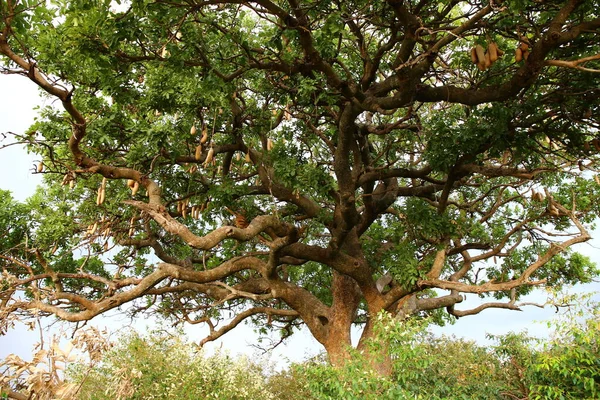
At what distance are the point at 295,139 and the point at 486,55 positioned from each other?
5.49 m

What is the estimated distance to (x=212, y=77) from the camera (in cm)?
804

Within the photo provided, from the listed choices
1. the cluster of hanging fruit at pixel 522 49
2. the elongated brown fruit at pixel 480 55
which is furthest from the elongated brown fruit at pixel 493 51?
the cluster of hanging fruit at pixel 522 49

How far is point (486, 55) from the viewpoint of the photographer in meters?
7.01

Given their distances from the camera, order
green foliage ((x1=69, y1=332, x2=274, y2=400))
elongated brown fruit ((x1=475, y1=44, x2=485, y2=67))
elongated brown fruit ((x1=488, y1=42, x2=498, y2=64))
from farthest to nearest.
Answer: green foliage ((x1=69, y1=332, x2=274, y2=400)) < elongated brown fruit ((x1=475, y1=44, x2=485, y2=67)) < elongated brown fruit ((x1=488, y1=42, x2=498, y2=64))

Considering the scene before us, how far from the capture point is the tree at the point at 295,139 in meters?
7.72

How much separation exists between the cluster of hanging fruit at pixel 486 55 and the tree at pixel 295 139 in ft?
0.09

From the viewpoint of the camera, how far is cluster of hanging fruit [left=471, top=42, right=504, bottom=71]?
6.87 meters

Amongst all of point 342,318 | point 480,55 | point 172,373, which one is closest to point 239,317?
point 342,318

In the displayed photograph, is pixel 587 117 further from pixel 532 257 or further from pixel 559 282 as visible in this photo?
pixel 559 282

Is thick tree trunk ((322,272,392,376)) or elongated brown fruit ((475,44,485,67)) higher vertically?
elongated brown fruit ((475,44,485,67))

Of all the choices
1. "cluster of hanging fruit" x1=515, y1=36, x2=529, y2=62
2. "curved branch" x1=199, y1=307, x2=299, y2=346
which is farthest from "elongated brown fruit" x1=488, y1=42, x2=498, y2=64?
"curved branch" x1=199, y1=307, x2=299, y2=346

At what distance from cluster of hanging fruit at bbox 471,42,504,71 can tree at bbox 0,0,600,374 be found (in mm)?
28

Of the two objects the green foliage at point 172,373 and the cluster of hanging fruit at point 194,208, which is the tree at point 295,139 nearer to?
the cluster of hanging fruit at point 194,208

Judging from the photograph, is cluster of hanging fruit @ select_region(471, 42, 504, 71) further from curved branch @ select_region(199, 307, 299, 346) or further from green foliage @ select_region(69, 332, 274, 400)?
curved branch @ select_region(199, 307, 299, 346)
